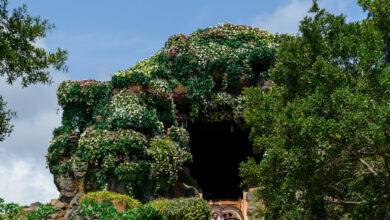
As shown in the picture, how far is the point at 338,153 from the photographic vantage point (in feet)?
31.0

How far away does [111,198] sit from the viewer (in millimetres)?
16453

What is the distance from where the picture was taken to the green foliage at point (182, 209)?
16.7m

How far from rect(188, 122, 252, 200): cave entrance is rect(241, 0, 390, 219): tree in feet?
48.3

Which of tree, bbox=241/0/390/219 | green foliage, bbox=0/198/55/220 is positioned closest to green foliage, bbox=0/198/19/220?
green foliage, bbox=0/198/55/220

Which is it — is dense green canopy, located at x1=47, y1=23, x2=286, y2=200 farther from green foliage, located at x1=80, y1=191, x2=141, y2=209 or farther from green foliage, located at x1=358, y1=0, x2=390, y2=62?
green foliage, located at x1=358, y1=0, x2=390, y2=62

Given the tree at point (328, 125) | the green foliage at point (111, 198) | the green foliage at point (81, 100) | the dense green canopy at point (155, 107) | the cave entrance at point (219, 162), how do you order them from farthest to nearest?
1. the cave entrance at point (219, 162)
2. the green foliage at point (81, 100)
3. the dense green canopy at point (155, 107)
4. the green foliage at point (111, 198)
5. the tree at point (328, 125)

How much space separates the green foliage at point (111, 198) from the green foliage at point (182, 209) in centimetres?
80

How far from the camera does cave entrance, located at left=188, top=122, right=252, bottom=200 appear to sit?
28391 mm

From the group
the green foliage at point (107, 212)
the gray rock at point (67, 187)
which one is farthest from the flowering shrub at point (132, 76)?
the green foliage at point (107, 212)

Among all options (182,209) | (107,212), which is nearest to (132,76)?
(182,209)

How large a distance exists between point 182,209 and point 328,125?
931 cm

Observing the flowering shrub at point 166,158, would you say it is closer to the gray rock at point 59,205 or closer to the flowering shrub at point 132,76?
the flowering shrub at point 132,76

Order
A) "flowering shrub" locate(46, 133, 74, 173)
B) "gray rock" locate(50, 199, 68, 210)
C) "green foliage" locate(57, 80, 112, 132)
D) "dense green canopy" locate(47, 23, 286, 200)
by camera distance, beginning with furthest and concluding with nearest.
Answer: "green foliage" locate(57, 80, 112, 132), "flowering shrub" locate(46, 133, 74, 173), "gray rock" locate(50, 199, 68, 210), "dense green canopy" locate(47, 23, 286, 200)

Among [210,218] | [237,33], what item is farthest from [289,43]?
[237,33]
